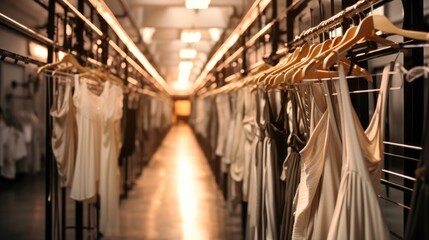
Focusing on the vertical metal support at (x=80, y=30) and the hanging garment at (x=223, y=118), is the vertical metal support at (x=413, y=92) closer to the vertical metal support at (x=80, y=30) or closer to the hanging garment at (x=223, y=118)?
the vertical metal support at (x=80, y=30)

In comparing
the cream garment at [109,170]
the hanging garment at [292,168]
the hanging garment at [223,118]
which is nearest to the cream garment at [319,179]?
the hanging garment at [292,168]

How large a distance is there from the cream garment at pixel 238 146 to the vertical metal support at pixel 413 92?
2.27 metres

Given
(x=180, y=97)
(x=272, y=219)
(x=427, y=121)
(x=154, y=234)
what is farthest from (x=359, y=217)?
(x=180, y=97)

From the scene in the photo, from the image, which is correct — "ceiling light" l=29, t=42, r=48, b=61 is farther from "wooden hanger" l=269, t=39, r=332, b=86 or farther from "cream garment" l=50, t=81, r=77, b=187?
"wooden hanger" l=269, t=39, r=332, b=86

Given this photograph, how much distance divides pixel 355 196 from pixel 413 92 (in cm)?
62

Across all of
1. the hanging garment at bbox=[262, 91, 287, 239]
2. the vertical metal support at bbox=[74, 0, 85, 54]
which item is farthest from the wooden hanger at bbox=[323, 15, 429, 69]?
the vertical metal support at bbox=[74, 0, 85, 54]

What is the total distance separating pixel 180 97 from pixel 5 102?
2936cm

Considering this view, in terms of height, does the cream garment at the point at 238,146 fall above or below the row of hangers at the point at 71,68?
below

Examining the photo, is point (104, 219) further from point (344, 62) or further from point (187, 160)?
point (187, 160)

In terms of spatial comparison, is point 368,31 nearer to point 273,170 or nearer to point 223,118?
point 273,170

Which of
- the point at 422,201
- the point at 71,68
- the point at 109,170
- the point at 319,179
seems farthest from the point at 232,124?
the point at 422,201

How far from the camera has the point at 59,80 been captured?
10.7 feet

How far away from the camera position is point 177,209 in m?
5.75

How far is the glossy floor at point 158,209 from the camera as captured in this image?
4.65m
